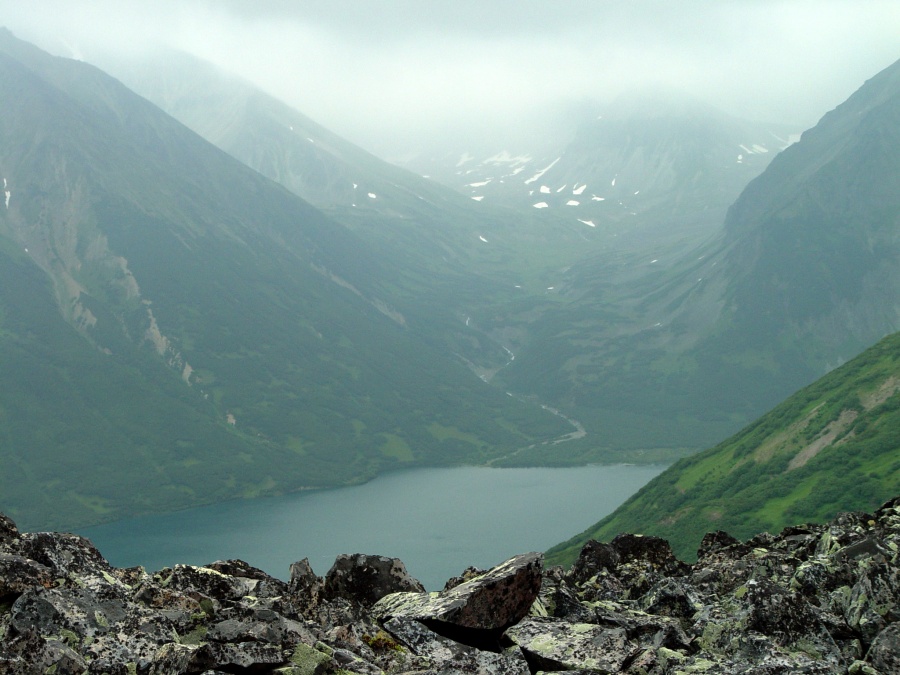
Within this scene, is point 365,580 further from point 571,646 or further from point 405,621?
point 571,646

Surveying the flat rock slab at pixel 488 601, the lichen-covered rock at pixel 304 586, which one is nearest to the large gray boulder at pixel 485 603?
the flat rock slab at pixel 488 601

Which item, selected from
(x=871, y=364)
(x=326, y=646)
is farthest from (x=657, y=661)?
(x=871, y=364)

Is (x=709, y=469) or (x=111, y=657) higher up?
(x=709, y=469)

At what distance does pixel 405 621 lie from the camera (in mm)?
16562

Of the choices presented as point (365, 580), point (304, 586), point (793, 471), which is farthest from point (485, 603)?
point (793, 471)

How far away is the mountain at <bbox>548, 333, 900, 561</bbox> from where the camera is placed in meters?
119

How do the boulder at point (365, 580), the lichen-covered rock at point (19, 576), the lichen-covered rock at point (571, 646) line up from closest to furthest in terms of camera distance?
the lichen-covered rock at point (571, 646) → the lichen-covered rock at point (19, 576) → the boulder at point (365, 580)

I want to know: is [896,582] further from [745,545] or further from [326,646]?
[745,545]

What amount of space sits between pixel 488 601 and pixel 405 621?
5.45 feet

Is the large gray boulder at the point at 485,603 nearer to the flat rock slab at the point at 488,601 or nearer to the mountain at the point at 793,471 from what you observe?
the flat rock slab at the point at 488,601

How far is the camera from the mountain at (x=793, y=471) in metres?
119

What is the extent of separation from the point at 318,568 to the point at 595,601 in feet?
527

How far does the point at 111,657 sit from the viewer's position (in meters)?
14.6

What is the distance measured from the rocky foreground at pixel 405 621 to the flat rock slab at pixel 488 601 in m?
0.03
